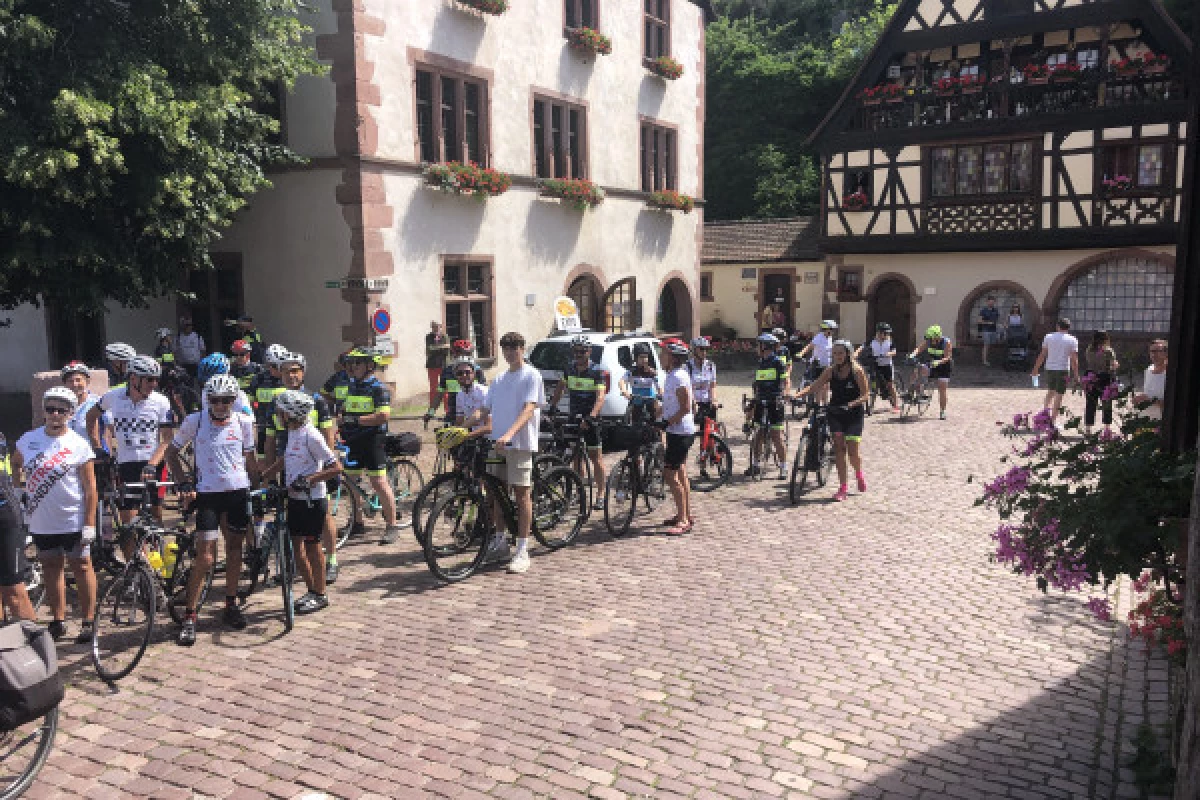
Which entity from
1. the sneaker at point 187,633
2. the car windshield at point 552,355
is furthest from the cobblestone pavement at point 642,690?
the car windshield at point 552,355

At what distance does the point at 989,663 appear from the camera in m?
6.31

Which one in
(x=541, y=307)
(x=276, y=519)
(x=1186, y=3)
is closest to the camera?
(x=276, y=519)

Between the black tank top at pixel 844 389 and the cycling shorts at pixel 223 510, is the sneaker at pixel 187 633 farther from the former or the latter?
the black tank top at pixel 844 389

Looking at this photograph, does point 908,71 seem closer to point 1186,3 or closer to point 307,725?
point 1186,3

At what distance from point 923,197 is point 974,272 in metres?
2.73

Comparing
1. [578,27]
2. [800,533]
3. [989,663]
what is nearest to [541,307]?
[578,27]

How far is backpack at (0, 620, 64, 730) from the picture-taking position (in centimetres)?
438

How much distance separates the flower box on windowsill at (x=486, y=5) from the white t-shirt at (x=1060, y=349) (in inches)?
483

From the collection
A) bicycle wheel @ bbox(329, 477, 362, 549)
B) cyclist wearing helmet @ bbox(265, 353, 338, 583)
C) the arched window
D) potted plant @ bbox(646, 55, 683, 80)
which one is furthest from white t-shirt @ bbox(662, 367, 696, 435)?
the arched window

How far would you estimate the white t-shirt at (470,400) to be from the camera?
32.6 feet

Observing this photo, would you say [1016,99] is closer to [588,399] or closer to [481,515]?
[588,399]

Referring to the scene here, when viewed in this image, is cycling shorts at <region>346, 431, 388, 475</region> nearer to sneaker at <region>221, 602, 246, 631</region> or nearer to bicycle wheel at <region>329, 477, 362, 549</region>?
bicycle wheel at <region>329, 477, 362, 549</region>

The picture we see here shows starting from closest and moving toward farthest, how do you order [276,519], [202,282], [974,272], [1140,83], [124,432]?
[276,519] < [124,432] < [202,282] < [1140,83] < [974,272]

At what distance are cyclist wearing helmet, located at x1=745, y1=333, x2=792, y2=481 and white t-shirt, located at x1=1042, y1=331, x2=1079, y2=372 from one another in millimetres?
5955
